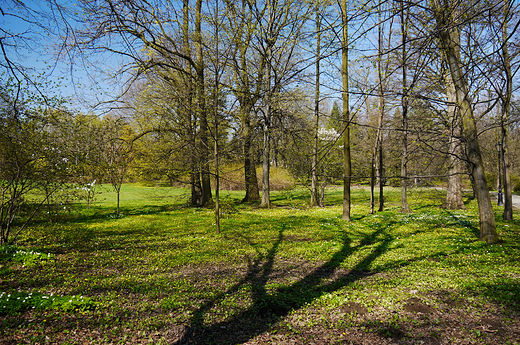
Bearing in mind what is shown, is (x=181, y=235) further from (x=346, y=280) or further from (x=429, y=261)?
(x=429, y=261)

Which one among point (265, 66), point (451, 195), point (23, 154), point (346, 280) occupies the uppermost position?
point (265, 66)

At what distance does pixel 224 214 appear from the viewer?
43.6 ft

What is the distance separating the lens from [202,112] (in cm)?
1216

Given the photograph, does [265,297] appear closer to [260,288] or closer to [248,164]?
[260,288]

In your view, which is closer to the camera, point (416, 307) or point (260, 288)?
point (416, 307)

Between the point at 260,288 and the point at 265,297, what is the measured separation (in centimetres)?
41

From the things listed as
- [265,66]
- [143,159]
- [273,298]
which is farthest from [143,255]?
[265,66]

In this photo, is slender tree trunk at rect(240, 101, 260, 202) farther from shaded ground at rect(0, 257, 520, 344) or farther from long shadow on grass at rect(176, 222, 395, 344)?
shaded ground at rect(0, 257, 520, 344)

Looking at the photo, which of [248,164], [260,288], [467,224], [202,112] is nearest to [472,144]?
Answer: [467,224]

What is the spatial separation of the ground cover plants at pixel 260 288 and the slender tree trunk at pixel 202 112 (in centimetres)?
368

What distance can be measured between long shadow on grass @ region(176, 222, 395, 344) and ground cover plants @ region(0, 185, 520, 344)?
0.02 m

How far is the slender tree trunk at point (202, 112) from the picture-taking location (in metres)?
10.7

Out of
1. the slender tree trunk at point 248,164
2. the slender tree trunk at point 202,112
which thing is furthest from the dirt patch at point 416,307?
the slender tree trunk at point 248,164

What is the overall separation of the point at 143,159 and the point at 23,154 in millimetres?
7577
